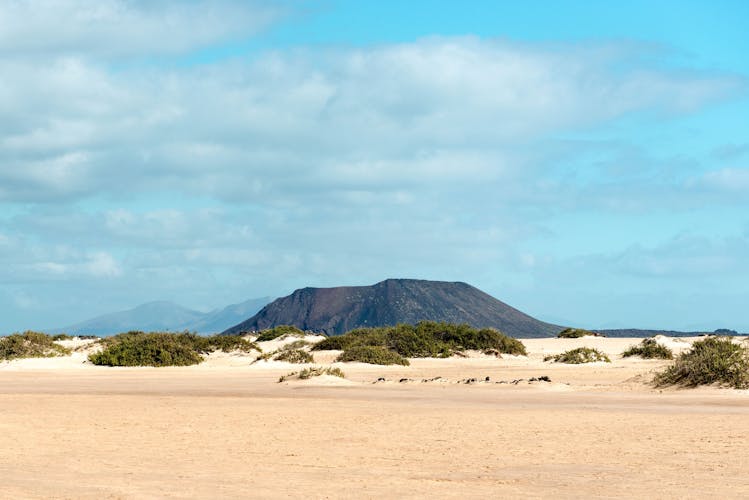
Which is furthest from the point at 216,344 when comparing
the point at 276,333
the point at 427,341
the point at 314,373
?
the point at 314,373

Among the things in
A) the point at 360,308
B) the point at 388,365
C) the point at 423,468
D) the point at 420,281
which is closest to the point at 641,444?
the point at 423,468

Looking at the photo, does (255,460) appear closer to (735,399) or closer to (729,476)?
(729,476)

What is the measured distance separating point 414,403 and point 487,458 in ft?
31.4

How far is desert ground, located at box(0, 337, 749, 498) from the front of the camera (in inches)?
448

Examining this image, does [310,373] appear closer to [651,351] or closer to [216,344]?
[216,344]

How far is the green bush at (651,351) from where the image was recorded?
44000 millimetres

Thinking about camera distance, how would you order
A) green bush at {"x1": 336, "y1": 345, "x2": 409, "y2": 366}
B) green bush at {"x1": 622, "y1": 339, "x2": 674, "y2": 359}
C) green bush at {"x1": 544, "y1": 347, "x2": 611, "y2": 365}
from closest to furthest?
green bush at {"x1": 544, "y1": 347, "x2": 611, "y2": 365}, green bush at {"x1": 336, "y1": 345, "x2": 409, "y2": 366}, green bush at {"x1": 622, "y1": 339, "x2": 674, "y2": 359}

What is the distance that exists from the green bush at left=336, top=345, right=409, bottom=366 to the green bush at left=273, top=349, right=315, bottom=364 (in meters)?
1.42

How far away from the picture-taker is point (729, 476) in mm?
11797

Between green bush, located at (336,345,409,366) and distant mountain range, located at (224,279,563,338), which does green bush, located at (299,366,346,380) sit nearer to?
green bush, located at (336,345,409,366)

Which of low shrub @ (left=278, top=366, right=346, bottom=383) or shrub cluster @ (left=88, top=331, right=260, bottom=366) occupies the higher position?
shrub cluster @ (left=88, top=331, right=260, bottom=366)

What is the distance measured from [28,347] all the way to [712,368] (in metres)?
32.1

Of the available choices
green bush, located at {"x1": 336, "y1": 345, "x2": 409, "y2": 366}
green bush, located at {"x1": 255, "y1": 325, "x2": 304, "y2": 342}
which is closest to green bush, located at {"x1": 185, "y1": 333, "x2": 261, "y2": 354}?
green bush, located at {"x1": 336, "y1": 345, "x2": 409, "y2": 366}

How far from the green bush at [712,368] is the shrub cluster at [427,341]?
67.1 feet
